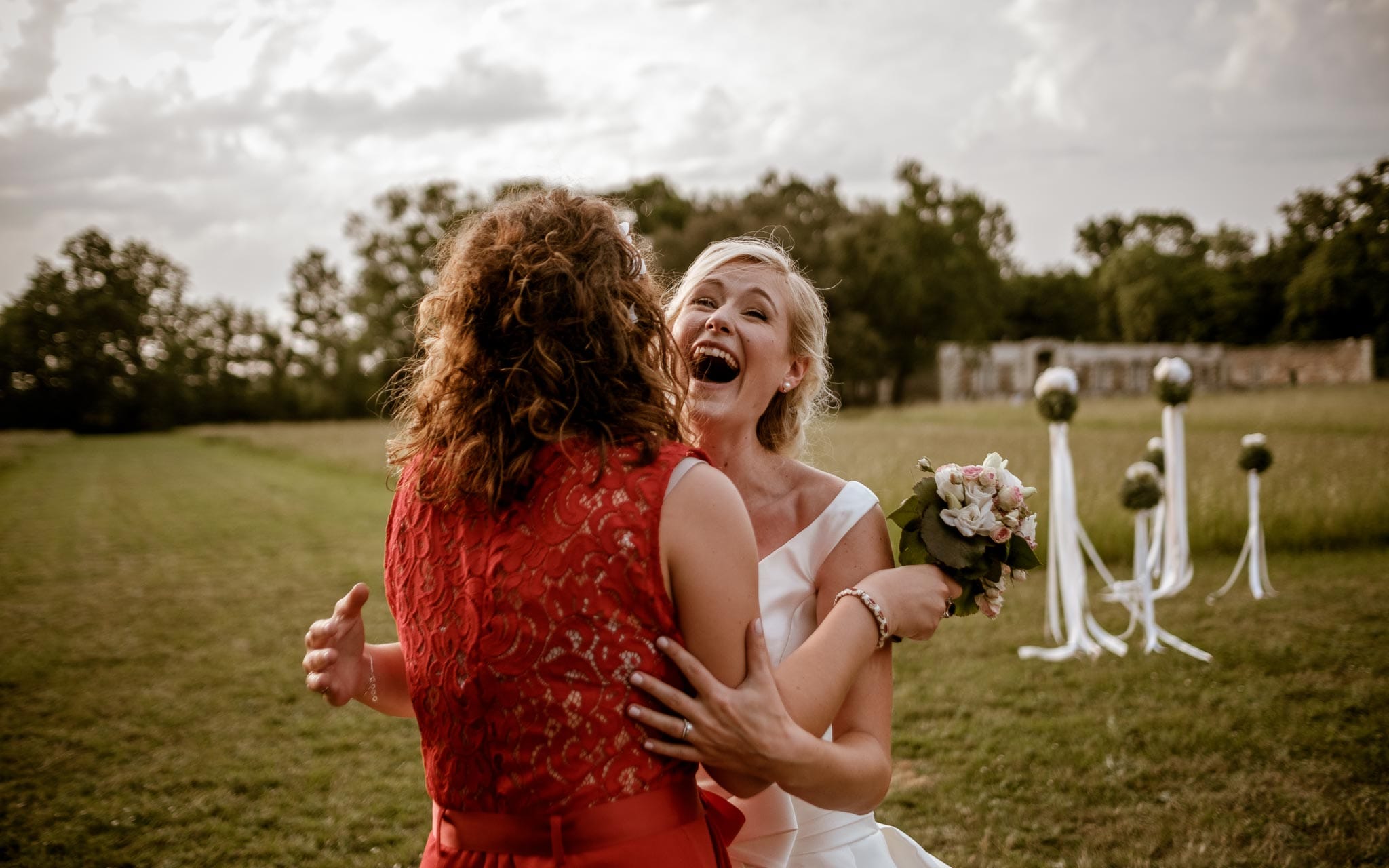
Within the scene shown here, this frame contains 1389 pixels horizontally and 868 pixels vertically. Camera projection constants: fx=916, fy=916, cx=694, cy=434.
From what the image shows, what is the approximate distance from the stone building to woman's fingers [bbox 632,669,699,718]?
32.9 feet

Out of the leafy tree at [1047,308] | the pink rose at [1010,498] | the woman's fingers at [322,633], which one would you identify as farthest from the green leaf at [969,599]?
the leafy tree at [1047,308]

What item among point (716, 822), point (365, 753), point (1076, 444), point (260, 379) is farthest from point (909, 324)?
point (260, 379)

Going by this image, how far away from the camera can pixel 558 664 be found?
5.32 ft

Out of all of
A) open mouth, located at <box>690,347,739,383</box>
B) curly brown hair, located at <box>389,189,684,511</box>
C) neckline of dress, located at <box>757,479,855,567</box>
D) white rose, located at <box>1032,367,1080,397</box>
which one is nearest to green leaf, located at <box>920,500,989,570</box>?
neckline of dress, located at <box>757,479,855,567</box>

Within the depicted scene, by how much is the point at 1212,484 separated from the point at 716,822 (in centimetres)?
1177

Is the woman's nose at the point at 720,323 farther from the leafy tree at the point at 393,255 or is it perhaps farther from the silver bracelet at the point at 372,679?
the leafy tree at the point at 393,255

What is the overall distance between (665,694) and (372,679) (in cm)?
104

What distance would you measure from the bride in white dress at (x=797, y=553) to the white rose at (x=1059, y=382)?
5160 millimetres

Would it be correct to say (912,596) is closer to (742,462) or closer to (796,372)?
(742,462)

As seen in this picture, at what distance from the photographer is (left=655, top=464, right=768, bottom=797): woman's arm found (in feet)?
5.43

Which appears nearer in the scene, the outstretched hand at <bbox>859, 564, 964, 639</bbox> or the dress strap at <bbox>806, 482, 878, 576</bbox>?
the outstretched hand at <bbox>859, 564, 964, 639</bbox>

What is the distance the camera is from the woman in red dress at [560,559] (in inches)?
64.1

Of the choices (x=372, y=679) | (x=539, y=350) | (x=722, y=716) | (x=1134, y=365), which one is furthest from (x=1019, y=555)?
(x=1134, y=365)

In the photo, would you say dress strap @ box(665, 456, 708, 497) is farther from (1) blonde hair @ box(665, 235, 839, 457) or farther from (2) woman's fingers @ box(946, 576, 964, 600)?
(1) blonde hair @ box(665, 235, 839, 457)
